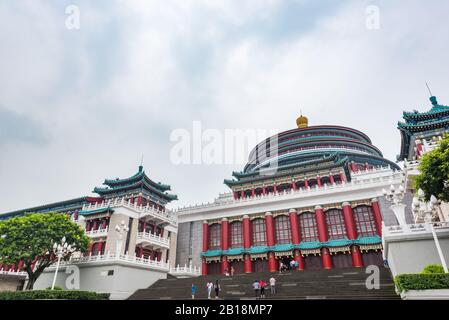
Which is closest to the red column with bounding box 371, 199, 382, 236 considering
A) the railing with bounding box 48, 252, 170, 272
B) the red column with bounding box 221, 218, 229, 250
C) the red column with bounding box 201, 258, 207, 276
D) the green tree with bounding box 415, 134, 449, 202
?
the green tree with bounding box 415, 134, 449, 202

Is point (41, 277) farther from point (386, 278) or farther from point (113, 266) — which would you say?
point (386, 278)

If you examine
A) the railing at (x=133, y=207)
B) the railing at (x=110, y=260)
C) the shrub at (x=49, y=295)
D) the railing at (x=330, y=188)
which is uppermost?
the railing at (x=330, y=188)

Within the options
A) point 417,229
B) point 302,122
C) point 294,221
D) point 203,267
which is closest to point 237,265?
point 203,267

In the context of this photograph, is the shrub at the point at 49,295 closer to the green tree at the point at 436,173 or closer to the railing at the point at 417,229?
the railing at the point at 417,229

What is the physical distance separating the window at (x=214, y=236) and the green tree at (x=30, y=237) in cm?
1638

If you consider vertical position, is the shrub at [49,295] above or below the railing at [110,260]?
below

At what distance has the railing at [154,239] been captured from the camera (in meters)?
32.2

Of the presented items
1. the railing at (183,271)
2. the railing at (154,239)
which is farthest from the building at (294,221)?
the railing at (154,239)

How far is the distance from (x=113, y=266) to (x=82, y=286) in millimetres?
3962

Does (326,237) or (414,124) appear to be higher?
(414,124)

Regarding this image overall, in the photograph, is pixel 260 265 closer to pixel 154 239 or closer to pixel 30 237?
pixel 154 239

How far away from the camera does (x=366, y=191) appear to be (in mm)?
31094
